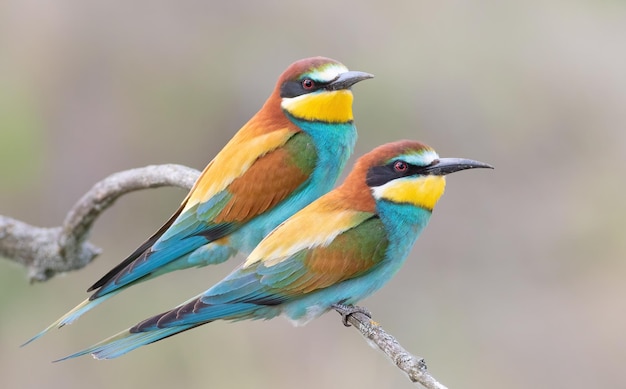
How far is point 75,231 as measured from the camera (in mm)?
3211

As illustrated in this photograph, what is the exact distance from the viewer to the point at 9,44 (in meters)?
6.61

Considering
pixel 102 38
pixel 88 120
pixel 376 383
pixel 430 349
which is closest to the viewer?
pixel 376 383

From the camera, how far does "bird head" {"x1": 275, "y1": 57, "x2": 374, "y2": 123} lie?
279 cm

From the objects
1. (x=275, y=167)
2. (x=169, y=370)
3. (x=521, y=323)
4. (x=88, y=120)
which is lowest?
(x=521, y=323)

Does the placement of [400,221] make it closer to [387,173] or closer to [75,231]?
[387,173]

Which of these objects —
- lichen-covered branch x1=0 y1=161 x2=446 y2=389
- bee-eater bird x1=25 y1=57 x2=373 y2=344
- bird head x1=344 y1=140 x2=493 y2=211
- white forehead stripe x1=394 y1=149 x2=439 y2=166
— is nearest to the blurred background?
lichen-covered branch x1=0 y1=161 x2=446 y2=389

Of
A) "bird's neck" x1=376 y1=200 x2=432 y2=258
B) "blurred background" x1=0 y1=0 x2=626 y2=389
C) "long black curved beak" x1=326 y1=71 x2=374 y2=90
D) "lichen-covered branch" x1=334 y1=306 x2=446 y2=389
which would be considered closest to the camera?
"lichen-covered branch" x1=334 y1=306 x2=446 y2=389

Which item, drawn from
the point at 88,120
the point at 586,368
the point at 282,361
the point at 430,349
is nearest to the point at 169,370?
the point at 282,361

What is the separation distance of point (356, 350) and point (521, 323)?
1202 mm

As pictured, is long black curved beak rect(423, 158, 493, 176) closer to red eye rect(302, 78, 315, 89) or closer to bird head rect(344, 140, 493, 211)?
bird head rect(344, 140, 493, 211)

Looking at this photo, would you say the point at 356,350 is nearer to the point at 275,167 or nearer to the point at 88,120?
the point at 88,120

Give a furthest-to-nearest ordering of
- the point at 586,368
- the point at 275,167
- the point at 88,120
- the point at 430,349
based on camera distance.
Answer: the point at 88,120 → the point at 586,368 → the point at 430,349 → the point at 275,167

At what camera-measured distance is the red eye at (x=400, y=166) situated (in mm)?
2508

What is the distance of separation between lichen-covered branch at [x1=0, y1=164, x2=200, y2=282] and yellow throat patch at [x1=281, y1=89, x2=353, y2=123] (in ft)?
1.32
